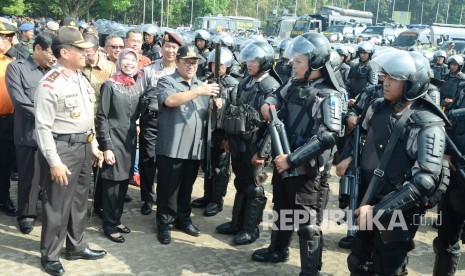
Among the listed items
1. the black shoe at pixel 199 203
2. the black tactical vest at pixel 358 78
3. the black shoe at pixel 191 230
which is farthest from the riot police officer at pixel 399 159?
the black tactical vest at pixel 358 78

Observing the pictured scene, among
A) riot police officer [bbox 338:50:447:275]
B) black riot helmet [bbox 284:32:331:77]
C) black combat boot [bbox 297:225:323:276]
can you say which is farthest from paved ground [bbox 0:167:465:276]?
black riot helmet [bbox 284:32:331:77]

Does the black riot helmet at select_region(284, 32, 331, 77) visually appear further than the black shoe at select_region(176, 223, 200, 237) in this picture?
No

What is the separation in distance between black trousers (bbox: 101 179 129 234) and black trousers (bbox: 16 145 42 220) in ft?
2.41

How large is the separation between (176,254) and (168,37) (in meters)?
2.53

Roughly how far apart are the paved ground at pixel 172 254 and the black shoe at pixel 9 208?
0.19 feet

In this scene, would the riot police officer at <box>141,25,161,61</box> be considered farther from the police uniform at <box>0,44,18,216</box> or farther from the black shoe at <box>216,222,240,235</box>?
the black shoe at <box>216,222,240,235</box>

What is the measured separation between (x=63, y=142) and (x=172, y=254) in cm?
155

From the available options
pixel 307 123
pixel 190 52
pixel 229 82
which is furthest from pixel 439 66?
pixel 307 123

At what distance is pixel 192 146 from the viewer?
188 inches

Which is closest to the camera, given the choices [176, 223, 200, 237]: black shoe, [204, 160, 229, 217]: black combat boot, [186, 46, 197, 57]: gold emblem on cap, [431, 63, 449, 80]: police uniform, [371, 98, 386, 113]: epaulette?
[371, 98, 386, 113]: epaulette

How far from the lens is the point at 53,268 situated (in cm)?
409

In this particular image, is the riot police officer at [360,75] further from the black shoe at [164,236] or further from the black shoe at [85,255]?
the black shoe at [85,255]

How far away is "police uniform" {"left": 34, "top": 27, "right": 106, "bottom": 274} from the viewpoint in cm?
379

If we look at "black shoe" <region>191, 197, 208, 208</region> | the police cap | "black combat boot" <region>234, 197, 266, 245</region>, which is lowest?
"black shoe" <region>191, 197, 208, 208</region>
